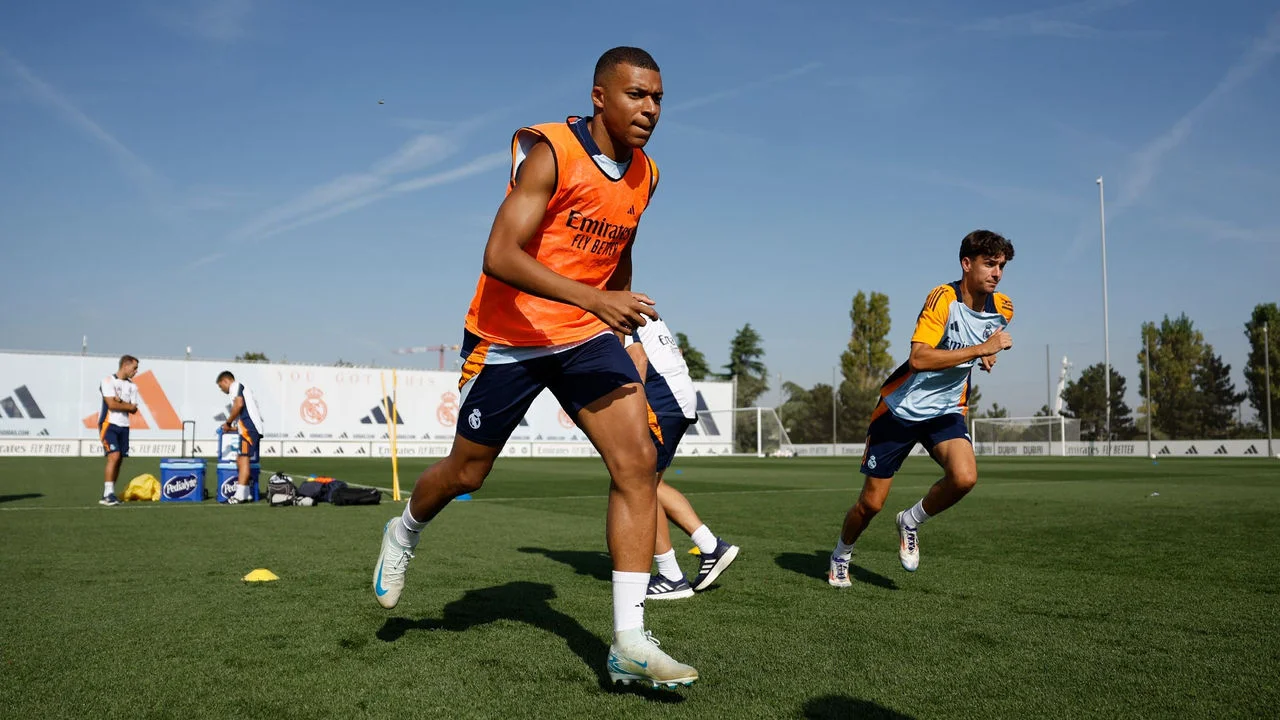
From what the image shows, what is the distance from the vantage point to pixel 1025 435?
49.3m

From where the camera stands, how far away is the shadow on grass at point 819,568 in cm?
562

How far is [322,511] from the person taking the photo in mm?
11242

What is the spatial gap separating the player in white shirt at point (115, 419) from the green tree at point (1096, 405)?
44.3m

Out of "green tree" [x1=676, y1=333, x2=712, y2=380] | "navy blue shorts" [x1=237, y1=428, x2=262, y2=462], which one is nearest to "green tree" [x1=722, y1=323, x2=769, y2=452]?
"green tree" [x1=676, y1=333, x2=712, y2=380]

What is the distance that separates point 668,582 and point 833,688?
2.17 metres

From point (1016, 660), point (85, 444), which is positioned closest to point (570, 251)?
point (1016, 660)

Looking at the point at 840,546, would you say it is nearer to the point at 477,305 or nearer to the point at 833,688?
the point at 833,688

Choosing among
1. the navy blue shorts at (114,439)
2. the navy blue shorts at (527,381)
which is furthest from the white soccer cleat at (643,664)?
the navy blue shorts at (114,439)

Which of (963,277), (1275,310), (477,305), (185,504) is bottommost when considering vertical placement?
(185,504)

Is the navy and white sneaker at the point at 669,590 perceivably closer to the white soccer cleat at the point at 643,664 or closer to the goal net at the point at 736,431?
the white soccer cleat at the point at 643,664

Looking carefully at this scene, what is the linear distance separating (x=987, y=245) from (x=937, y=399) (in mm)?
956

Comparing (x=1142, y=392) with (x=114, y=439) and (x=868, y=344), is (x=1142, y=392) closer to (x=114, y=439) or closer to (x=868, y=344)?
(x=868, y=344)

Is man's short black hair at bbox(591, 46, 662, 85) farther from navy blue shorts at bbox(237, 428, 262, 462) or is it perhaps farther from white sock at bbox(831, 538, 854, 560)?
navy blue shorts at bbox(237, 428, 262, 462)

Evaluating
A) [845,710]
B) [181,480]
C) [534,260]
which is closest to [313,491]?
[181,480]
